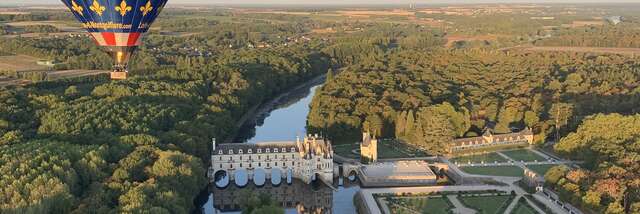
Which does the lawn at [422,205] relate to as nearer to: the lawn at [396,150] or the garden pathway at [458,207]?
the garden pathway at [458,207]

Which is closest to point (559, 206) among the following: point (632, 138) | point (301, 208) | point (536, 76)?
point (632, 138)

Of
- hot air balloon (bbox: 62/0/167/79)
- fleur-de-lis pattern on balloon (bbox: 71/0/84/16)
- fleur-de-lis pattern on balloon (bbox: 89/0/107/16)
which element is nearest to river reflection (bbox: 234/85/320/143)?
hot air balloon (bbox: 62/0/167/79)

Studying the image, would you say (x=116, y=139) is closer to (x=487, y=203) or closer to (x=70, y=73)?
(x=487, y=203)

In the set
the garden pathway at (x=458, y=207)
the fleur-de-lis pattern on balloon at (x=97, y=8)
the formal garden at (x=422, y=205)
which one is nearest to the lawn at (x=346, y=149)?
the formal garden at (x=422, y=205)

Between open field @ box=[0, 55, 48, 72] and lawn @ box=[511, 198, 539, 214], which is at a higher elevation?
open field @ box=[0, 55, 48, 72]

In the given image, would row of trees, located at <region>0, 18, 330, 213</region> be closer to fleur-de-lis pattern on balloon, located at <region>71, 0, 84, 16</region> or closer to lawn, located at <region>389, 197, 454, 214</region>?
fleur-de-lis pattern on balloon, located at <region>71, 0, 84, 16</region>
